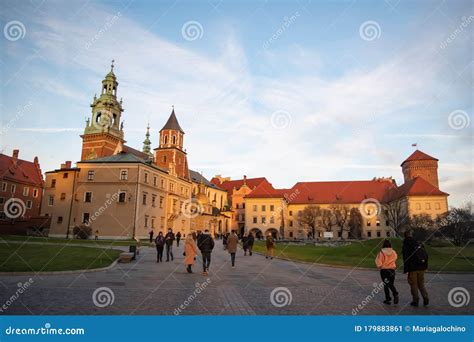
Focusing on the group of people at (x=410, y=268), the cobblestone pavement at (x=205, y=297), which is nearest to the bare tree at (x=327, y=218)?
the cobblestone pavement at (x=205, y=297)

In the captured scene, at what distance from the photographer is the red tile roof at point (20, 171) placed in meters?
63.7

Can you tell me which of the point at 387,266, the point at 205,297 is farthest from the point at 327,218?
the point at 205,297

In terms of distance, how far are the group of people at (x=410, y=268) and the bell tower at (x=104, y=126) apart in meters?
66.6

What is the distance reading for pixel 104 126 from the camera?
70.2 metres

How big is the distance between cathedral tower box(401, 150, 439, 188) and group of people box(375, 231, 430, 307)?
8374 centimetres

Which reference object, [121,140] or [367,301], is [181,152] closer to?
[121,140]

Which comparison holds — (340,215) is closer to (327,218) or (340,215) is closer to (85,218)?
(327,218)

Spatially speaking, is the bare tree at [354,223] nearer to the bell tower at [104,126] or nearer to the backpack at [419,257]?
the bell tower at [104,126]

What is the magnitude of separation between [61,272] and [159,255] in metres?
7.57

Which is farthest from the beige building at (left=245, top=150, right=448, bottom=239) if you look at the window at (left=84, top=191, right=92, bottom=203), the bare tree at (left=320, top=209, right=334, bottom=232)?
the window at (left=84, top=191, right=92, bottom=203)

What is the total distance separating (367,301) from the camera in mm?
8953

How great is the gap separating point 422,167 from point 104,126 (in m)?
74.1

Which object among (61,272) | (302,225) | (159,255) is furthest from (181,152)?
(61,272)

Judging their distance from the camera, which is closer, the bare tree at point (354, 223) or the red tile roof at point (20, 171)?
the red tile roof at point (20, 171)
